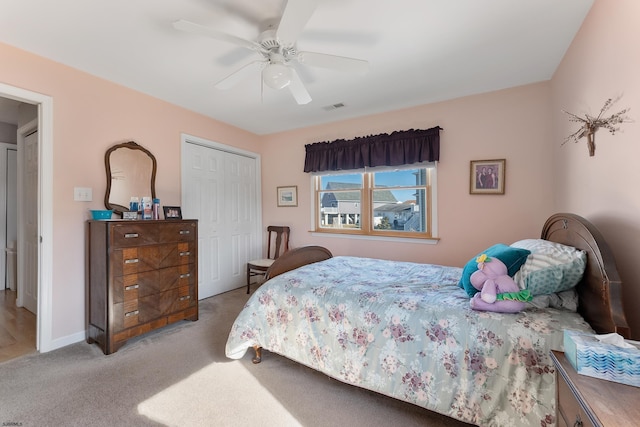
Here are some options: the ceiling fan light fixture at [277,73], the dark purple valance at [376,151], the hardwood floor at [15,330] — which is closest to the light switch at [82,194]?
the hardwood floor at [15,330]

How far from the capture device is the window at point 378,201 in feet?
11.3

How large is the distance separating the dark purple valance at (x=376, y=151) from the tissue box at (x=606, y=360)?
8.43 feet

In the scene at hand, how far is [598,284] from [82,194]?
3.79 metres

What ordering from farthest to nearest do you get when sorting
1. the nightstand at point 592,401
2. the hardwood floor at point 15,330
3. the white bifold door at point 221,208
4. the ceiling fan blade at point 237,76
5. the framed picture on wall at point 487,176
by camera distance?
the white bifold door at point 221,208, the framed picture on wall at point 487,176, the hardwood floor at point 15,330, the ceiling fan blade at point 237,76, the nightstand at point 592,401

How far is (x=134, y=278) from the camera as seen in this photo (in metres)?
2.46

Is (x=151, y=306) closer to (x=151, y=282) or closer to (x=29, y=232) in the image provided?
(x=151, y=282)

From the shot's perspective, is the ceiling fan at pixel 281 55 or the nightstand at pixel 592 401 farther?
the ceiling fan at pixel 281 55

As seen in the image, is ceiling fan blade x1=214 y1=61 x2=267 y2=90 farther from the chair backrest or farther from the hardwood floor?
the hardwood floor

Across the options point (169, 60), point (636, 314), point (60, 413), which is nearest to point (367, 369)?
point (636, 314)

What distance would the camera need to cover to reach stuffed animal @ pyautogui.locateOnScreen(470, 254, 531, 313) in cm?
143

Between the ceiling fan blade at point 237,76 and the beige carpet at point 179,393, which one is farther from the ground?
the ceiling fan blade at point 237,76

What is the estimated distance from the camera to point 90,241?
8.31ft

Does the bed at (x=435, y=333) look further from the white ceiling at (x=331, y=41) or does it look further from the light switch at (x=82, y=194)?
the light switch at (x=82, y=194)

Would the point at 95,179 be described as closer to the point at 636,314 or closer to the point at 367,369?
the point at 367,369
